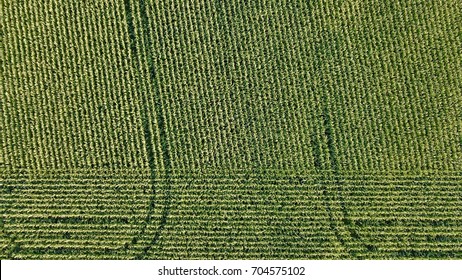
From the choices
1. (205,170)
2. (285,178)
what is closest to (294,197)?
(285,178)

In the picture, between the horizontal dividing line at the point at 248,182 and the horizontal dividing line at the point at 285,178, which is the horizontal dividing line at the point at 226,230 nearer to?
the horizontal dividing line at the point at 248,182

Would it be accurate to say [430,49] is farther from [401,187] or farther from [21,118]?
[21,118]

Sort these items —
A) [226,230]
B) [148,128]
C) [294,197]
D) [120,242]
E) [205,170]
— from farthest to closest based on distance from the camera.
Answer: [148,128] → [205,170] → [294,197] → [226,230] → [120,242]

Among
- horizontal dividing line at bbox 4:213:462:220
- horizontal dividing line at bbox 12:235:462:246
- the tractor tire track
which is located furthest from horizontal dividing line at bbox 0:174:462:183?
horizontal dividing line at bbox 12:235:462:246

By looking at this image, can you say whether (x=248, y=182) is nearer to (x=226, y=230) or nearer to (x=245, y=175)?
(x=245, y=175)

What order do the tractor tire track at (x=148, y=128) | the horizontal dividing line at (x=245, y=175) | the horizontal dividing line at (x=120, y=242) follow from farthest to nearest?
the horizontal dividing line at (x=245, y=175) < the tractor tire track at (x=148, y=128) < the horizontal dividing line at (x=120, y=242)

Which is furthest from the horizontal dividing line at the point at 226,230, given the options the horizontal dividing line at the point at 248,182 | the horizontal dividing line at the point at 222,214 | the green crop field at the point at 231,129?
the horizontal dividing line at the point at 248,182

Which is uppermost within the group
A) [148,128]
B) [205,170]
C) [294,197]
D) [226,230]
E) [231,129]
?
[148,128]
